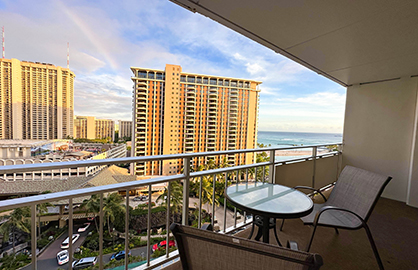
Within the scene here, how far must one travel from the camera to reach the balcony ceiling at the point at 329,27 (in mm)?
1613

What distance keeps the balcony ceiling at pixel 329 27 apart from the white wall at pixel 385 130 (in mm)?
1009

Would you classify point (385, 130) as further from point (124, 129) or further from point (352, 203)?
point (124, 129)

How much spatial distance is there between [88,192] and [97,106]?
42.2 metres

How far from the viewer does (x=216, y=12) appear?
70.2 inches

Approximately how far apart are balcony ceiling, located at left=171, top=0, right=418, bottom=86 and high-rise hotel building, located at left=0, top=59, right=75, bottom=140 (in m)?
31.9

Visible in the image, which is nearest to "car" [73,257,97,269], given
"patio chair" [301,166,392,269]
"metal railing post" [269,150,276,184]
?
"metal railing post" [269,150,276,184]

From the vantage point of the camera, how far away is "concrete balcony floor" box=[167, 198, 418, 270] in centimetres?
181

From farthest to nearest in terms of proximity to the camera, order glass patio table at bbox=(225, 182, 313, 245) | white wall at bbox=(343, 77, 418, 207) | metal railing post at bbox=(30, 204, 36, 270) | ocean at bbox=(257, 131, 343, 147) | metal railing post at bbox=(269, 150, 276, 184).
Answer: ocean at bbox=(257, 131, 343, 147) → white wall at bbox=(343, 77, 418, 207) → metal railing post at bbox=(269, 150, 276, 184) → glass patio table at bbox=(225, 182, 313, 245) → metal railing post at bbox=(30, 204, 36, 270)

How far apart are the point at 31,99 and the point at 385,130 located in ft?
112

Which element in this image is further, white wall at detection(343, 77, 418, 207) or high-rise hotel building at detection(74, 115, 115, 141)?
high-rise hotel building at detection(74, 115, 115, 141)

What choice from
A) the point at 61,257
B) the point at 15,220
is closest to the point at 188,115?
the point at 61,257

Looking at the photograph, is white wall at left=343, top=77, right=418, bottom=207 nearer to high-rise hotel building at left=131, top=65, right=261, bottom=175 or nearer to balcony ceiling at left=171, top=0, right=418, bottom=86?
balcony ceiling at left=171, top=0, right=418, bottom=86

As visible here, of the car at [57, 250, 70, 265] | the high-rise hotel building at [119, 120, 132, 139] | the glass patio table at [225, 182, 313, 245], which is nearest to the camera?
the glass patio table at [225, 182, 313, 245]

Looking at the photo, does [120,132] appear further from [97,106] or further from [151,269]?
[151,269]
